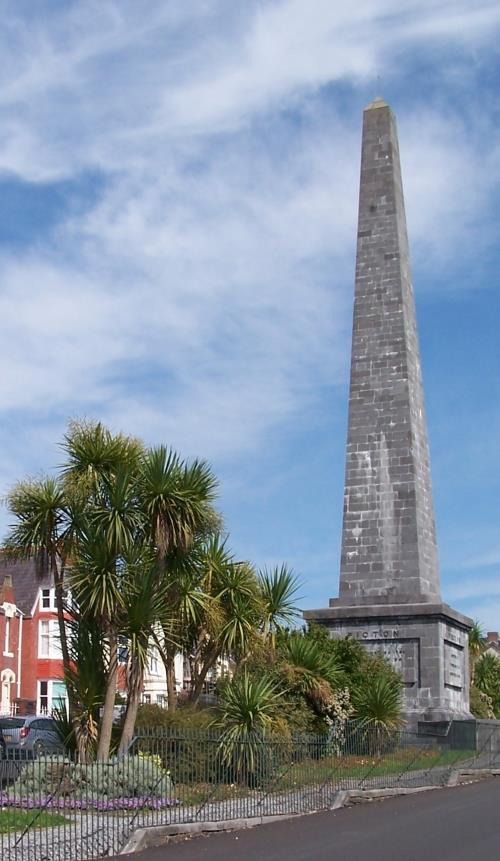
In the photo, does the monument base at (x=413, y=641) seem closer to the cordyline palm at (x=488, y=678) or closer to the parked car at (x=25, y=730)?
the parked car at (x=25, y=730)

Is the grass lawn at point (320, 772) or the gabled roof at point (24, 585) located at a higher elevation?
the gabled roof at point (24, 585)

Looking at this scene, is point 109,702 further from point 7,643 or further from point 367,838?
point 7,643

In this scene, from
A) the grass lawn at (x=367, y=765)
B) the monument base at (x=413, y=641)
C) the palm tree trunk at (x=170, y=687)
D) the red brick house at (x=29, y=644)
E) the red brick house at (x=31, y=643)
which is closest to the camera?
the grass lawn at (x=367, y=765)

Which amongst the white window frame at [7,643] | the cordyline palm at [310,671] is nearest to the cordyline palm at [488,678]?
the cordyline palm at [310,671]

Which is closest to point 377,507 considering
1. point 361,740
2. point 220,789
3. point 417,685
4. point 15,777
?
point 417,685

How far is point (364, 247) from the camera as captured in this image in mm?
34844

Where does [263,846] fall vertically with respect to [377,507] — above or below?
below

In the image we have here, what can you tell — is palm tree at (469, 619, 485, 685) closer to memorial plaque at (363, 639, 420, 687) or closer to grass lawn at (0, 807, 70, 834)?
memorial plaque at (363, 639, 420, 687)

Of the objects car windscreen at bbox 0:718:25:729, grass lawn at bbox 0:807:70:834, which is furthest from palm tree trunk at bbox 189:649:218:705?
grass lawn at bbox 0:807:70:834

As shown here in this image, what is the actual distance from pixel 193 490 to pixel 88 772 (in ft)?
19.3

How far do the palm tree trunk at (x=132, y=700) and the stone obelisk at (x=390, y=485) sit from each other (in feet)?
40.0

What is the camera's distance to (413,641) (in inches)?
1270

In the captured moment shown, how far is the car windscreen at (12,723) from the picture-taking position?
1152 inches

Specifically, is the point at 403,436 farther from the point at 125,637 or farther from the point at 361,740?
the point at 125,637
